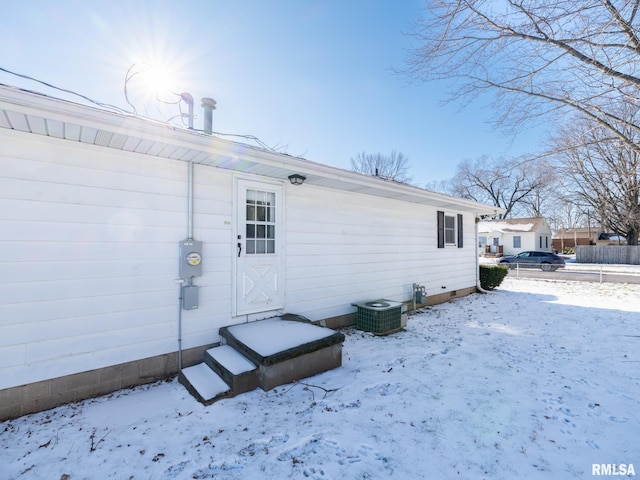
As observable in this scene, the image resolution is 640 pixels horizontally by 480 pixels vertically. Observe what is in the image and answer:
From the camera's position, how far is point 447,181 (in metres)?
37.0

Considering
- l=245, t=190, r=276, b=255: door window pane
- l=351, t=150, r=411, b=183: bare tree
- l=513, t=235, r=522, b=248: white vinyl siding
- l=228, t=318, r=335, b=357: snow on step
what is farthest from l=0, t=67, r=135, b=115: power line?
l=513, t=235, r=522, b=248: white vinyl siding

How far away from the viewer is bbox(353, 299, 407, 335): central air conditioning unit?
525 cm

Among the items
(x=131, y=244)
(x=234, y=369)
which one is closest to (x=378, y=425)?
(x=234, y=369)

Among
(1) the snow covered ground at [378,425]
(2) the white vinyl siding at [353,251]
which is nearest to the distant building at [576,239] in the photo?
(2) the white vinyl siding at [353,251]

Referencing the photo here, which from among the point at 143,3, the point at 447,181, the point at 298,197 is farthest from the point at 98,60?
the point at 447,181

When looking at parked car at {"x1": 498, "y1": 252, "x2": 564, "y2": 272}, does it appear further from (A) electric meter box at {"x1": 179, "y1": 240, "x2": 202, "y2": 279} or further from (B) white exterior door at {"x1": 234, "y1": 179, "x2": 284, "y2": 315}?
(A) electric meter box at {"x1": 179, "y1": 240, "x2": 202, "y2": 279}

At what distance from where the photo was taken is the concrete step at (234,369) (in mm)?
3178

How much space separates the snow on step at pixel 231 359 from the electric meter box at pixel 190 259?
3.26ft

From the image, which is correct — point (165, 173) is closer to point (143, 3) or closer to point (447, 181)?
point (143, 3)

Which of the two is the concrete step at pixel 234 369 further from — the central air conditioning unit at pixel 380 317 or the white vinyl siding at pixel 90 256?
the central air conditioning unit at pixel 380 317

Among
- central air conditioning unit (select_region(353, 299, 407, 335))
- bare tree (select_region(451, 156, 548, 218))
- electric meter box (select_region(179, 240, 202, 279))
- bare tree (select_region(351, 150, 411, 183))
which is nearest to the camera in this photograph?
electric meter box (select_region(179, 240, 202, 279))

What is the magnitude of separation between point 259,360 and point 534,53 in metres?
6.13

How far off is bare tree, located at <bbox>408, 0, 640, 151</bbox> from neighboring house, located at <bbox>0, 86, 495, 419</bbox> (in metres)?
2.44

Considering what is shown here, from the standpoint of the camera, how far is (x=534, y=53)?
184 inches
